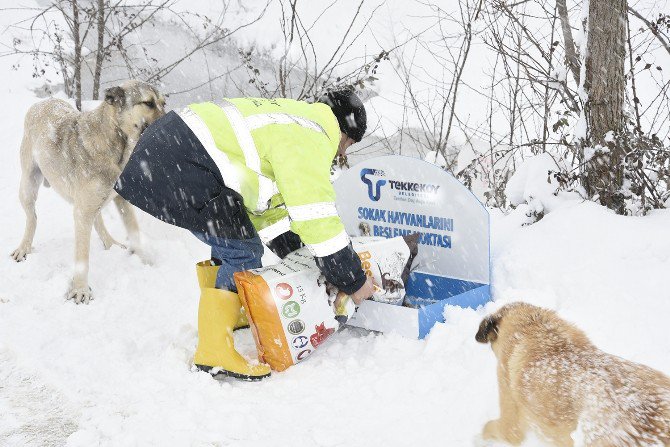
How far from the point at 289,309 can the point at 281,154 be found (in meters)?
0.82

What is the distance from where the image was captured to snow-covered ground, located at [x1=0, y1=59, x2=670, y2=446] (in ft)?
8.55

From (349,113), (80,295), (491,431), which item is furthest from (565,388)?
(80,295)

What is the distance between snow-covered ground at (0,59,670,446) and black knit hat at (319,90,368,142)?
1.13 meters

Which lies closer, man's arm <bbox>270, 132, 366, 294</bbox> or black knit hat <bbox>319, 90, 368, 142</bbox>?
man's arm <bbox>270, 132, 366, 294</bbox>

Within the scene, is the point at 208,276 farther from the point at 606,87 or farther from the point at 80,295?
the point at 606,87

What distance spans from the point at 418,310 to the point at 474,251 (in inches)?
29.1

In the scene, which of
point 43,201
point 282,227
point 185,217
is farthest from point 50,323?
point 43,201

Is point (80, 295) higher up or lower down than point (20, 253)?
lower down

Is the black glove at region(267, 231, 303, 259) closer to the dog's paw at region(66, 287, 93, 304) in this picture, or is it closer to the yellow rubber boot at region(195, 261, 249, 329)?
the yellow rubber boot at region(195, 261, 249, 329)

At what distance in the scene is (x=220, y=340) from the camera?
312 centimetres

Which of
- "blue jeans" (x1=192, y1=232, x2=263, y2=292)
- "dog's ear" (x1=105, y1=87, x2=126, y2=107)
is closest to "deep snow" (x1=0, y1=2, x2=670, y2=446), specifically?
"blue jeans" (x1=192, y1=232, x2=263, y2=292)

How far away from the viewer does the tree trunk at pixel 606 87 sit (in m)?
3.83

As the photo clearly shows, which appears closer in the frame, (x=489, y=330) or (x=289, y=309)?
(x=489, y=330)

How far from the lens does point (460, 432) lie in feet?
8.24
